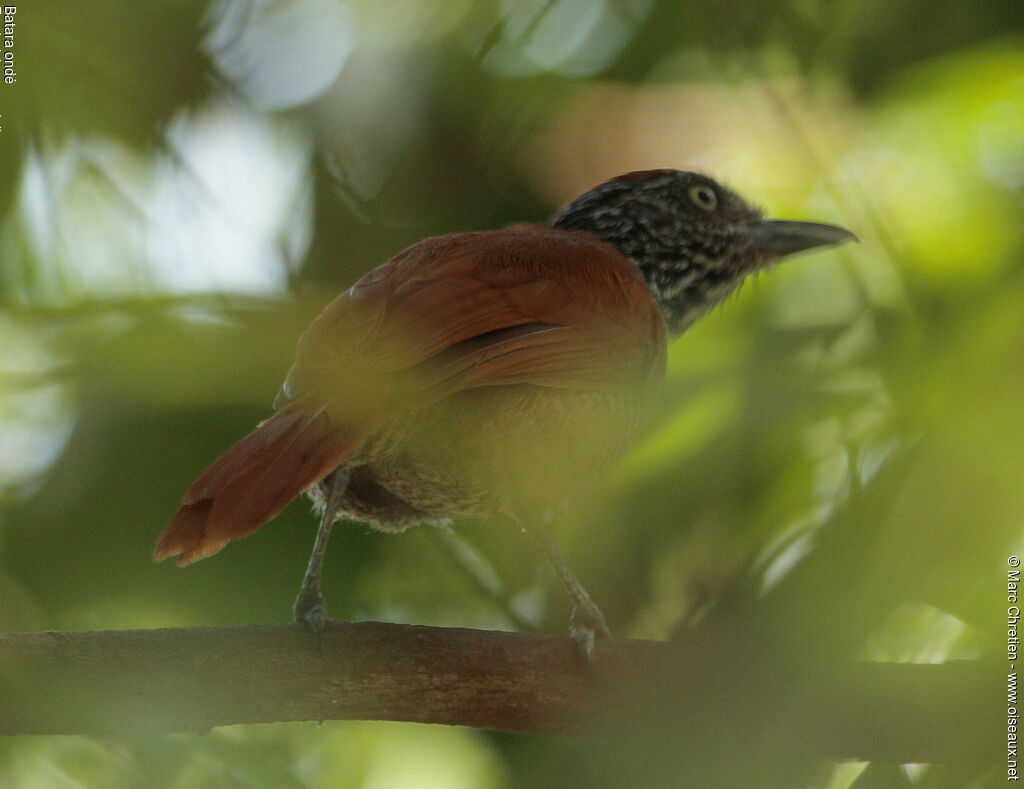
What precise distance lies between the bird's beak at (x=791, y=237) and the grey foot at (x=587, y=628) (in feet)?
2.88

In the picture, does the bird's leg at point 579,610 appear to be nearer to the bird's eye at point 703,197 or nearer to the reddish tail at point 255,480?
the reddish tail at point 255,480

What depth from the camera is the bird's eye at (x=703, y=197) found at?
313 cm

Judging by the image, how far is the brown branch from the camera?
1659 millimetres

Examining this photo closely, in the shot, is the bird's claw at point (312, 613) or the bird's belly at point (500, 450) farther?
the bird's belly at point (500, 450)

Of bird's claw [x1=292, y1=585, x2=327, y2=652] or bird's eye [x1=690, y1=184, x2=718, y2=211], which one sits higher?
bird's eye [x1=690, y1=184, x2=718, y2=211]

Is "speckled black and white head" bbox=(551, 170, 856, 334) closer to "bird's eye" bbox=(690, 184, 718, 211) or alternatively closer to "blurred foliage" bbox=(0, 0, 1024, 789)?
"bird's eye" bbox=(690, 184, 718, 211)

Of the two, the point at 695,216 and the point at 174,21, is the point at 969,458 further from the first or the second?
the point at 695,216

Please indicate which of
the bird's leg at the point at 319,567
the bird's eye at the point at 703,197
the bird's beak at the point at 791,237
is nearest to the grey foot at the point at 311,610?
the bird's leg at the point at 319,567

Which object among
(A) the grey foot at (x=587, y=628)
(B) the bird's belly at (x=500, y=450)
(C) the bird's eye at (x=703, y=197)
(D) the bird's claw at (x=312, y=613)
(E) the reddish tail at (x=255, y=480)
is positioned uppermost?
(C) the bird's eye at (x=703, y=197)

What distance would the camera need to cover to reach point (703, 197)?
3182 mm

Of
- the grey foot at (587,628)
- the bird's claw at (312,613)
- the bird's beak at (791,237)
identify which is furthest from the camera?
the bird's beak at (791,237)

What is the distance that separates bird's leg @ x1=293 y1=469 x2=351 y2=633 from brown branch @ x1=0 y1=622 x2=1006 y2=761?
0.03m

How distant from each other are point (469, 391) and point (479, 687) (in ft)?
1.95

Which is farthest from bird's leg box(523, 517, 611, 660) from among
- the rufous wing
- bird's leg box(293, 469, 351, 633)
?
bird's leg box(293, 469, 351, 633)
